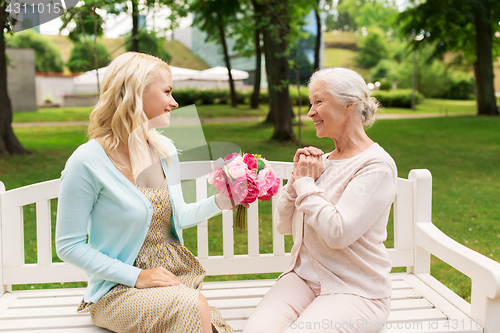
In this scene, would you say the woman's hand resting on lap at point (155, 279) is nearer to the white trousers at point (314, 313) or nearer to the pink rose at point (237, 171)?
the white trousers at point (314, 313)

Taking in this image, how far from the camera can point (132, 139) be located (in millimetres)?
1999

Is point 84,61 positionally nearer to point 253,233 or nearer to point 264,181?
point 253,233

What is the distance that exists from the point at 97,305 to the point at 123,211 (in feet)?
1.56

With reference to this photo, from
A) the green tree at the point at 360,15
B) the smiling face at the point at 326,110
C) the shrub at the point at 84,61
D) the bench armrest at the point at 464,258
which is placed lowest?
Result: the bench armrest at the point at 464,258

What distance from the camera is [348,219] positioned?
74.5 inches

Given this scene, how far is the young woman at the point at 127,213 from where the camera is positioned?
186 centimetres

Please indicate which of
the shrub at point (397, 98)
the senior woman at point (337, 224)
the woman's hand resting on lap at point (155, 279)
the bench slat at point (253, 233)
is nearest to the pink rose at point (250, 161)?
the senior woman at point (337, 224)

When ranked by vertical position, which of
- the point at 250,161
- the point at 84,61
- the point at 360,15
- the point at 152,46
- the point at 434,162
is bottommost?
the point at 434,162

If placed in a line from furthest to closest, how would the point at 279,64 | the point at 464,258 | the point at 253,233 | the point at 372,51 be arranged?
the point at 372,51, the point at 279,64, the point at 253,233, the point at 464,258

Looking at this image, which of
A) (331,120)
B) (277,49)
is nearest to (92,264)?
(331,120)

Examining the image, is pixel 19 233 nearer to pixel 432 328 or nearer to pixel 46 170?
pixel 432 328

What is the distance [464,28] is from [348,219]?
20.4 meters

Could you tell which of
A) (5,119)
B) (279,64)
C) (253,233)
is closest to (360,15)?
(279,64)

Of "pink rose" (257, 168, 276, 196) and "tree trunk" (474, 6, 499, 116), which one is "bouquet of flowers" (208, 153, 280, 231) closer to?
"pink rose" (257, 168, 276, 196)
